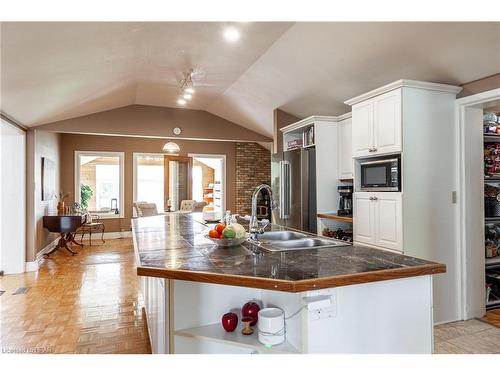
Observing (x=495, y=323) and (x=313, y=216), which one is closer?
(x=495, y=323)

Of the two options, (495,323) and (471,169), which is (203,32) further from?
(495,323)

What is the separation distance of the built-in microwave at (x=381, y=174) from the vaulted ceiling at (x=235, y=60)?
893 millimetres

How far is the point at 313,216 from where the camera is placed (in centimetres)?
406

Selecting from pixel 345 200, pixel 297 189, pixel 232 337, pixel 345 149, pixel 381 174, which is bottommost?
pixel 232 337

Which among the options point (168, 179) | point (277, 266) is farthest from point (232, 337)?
point (168, 179)

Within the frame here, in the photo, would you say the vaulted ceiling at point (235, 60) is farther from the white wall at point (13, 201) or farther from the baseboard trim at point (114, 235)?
the baseboard trim at point (114, 235)

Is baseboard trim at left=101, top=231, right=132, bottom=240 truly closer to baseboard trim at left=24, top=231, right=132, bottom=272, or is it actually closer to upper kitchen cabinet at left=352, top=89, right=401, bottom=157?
baseboard trim at left=24, top=231, right=132, bottom=272

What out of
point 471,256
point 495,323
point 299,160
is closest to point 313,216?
point 299,160

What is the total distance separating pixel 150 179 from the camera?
8133mm

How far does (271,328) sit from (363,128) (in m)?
2.33

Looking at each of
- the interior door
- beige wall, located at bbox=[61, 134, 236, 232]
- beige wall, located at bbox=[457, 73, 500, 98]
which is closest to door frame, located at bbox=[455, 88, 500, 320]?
beige wall, located at bbox=[457, 73, 500, 98]

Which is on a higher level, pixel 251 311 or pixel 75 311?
pixel 251 311

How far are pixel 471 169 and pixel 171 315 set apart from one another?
2889 millimetres

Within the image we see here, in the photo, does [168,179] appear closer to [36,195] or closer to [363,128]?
[36,195]
